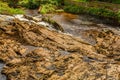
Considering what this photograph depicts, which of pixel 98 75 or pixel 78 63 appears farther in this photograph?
pixel 78 63

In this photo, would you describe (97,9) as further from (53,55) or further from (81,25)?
(53,55)

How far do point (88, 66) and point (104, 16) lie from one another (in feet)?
70.1

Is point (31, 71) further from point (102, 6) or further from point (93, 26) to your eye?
point (102, 6)

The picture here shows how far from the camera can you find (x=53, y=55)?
59.1ft

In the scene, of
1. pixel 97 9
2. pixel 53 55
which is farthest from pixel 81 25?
pixel 53 55

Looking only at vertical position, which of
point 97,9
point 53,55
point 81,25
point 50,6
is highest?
point 53,55

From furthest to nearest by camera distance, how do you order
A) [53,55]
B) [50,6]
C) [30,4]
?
[30,4], [50,6], [53,55]

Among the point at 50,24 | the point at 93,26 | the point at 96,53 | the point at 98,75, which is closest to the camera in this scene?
the point at 98,75

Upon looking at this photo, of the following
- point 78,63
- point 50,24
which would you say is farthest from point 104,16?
point 78,63

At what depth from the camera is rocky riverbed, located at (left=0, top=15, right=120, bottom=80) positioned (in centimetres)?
1528

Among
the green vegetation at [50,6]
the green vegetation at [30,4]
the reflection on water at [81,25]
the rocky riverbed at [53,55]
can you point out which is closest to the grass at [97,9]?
the reflection on water at [81,25]

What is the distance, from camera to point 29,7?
42.0 meters

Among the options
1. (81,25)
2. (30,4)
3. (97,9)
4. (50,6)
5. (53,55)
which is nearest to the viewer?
(53,55)

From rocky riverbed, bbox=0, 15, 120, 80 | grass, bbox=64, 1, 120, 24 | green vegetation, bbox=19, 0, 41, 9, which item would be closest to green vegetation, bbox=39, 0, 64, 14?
green vegetation, bbox=19, 0, 41, 9
